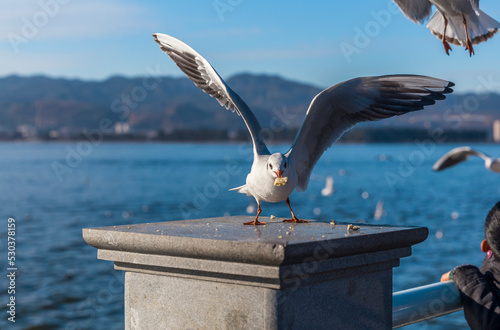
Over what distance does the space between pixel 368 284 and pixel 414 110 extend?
100 cm

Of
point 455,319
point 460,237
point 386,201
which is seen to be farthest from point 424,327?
point 386,201

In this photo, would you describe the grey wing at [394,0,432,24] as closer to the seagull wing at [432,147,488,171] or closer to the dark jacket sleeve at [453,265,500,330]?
the dark jacket sleeve at [453,265,500,330]

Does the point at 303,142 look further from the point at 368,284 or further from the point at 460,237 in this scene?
the point at 460,237

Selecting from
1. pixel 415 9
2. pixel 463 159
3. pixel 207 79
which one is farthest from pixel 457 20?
pixel 463 159

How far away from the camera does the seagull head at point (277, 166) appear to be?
131 inches

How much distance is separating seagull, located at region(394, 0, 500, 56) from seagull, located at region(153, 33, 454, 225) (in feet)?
2.93

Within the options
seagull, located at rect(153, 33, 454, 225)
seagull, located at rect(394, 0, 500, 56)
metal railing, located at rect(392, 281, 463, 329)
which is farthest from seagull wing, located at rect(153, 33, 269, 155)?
seagull, located at rect(394, 0, 500, 56)

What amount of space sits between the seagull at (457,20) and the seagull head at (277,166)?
1491 millimetres

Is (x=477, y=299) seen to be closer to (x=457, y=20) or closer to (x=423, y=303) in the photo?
(x=423, y=303)

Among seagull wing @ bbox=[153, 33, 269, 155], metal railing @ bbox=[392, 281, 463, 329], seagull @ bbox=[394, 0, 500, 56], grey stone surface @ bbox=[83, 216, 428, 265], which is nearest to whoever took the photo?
grey stone surface @ bbox=[83, 216, 428, 265]

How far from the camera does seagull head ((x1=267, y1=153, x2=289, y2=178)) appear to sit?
10.9ft

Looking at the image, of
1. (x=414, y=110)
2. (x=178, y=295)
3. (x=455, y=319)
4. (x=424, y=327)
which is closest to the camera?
(x=178, y=295)

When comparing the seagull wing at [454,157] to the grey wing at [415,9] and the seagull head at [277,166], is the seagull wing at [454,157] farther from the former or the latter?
the seagull head at [277,166]

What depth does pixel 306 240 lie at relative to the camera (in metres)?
2.63
